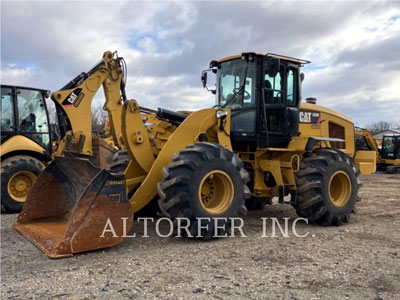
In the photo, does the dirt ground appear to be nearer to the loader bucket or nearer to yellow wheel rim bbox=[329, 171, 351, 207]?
the loader bucket

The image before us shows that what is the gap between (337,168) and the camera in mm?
6566

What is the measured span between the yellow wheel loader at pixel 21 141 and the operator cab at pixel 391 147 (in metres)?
19.1

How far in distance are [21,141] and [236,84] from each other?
485cm

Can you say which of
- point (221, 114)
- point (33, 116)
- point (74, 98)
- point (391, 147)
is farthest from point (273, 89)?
point (391, 147)

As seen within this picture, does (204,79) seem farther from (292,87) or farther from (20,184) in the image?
(20,184)

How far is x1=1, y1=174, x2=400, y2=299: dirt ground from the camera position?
3514 mm

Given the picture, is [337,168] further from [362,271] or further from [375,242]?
[362,271]

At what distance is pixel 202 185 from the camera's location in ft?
17.8

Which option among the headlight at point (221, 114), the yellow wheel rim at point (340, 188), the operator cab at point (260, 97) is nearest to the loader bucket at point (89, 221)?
the headlight at point (221, 114)

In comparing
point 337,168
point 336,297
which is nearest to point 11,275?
point 336,297

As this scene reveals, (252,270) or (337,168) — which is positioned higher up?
(337,168)

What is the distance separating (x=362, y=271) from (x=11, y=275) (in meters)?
3.72

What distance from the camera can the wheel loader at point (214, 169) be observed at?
4.74 m

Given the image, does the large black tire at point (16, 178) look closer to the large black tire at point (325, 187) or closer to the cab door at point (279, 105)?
the cab door at point (279, 105)
